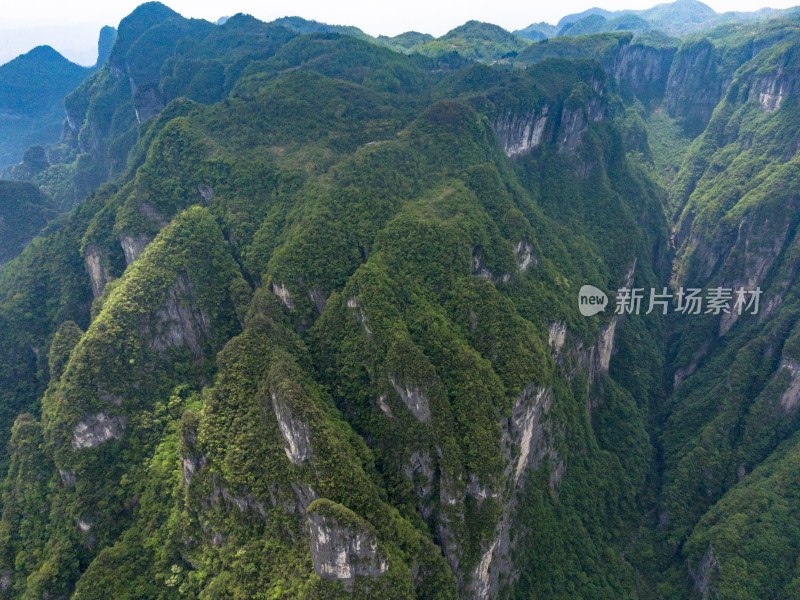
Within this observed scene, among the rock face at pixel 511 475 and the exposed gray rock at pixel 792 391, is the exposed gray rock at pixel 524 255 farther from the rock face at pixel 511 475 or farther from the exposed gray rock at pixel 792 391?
the exposed gray rock at pixel 792 391

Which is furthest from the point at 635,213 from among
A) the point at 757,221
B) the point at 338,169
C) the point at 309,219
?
the point at 309,219

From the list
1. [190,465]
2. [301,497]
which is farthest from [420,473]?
[190,465]

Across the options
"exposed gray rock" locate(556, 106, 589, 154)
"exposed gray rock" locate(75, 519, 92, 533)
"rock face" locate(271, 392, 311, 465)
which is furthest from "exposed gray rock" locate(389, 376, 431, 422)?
"exposed gray rock" locate(556, 106, 589, 154)

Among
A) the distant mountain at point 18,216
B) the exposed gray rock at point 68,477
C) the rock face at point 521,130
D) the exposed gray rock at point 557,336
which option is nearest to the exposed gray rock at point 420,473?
the exposed gray rock at point 557,336

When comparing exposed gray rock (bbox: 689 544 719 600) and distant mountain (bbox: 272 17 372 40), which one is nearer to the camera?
exposed gray rock (bbox: 689 544 719 600)

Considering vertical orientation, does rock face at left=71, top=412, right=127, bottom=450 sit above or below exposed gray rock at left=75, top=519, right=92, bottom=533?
above

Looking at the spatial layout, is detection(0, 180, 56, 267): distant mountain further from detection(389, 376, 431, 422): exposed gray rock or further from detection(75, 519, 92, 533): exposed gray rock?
detection(389, 376, 431, 422): exposed gray rock

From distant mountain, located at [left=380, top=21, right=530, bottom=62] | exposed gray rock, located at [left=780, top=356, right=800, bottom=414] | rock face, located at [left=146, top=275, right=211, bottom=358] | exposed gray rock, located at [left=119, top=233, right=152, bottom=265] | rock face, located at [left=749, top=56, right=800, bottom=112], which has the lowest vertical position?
exposed gray rock, located at [left=780, top=356, right=800, bottom=414]
